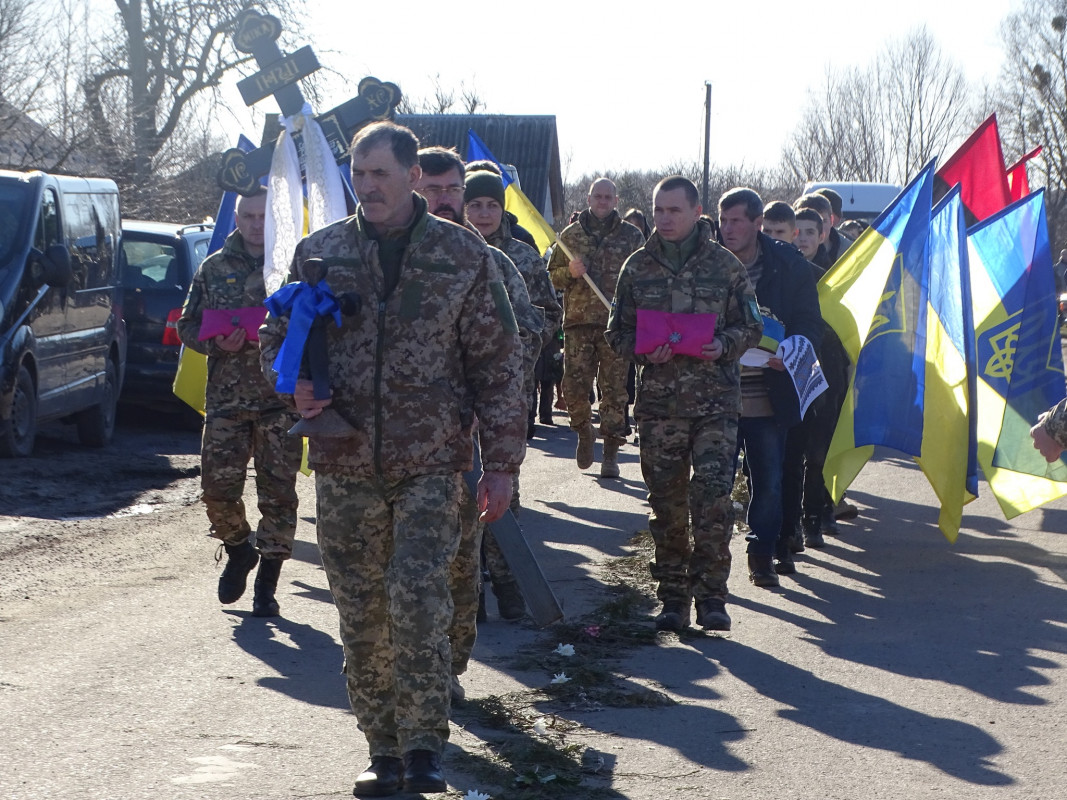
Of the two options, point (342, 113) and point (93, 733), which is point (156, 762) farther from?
point (342, 113)

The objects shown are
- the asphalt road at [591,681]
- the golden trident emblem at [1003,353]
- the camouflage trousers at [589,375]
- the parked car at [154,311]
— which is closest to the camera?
the asphalt road at [591,681]

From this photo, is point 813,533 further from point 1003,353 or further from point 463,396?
point 463,396

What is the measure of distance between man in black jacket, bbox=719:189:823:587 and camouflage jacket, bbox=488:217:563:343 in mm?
891

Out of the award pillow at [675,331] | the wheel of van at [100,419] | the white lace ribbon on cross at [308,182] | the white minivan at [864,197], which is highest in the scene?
the white minivan at [864,197]

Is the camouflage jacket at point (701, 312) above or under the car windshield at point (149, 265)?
under

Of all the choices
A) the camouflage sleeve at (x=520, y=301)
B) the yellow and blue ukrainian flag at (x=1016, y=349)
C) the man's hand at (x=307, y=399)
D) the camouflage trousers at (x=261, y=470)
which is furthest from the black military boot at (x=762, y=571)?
the man's hand at (x=307, y=399)

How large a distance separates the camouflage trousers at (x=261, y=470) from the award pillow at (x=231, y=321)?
37cm

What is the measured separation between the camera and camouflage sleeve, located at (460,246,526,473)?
4.49 meters

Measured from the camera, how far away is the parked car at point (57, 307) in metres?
11.0

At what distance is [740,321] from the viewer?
21.8 ft

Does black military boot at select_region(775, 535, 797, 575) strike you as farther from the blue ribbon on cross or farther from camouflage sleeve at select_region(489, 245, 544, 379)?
the blue ribbon on cross

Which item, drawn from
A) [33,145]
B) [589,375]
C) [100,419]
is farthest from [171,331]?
[33,145]

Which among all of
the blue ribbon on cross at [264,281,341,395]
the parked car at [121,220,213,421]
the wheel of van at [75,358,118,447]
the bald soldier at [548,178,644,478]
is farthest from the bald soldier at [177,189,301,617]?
the parked car at [121,220,213,421]

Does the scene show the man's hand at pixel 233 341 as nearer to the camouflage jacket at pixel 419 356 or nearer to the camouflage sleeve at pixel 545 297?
the camouflage sleeve at pixel 545 297
